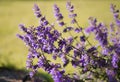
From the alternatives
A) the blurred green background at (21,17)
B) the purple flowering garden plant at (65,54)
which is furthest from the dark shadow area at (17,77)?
the purple flowering garden plant at (65,54)

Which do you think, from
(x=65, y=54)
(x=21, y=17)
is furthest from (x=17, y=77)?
(x=21, y=17)

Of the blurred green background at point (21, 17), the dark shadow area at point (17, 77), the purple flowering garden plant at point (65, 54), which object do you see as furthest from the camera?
the blurred green background at point (21, 17)

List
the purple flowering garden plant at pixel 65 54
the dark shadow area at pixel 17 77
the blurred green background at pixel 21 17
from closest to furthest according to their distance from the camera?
the purple flowering garden plant at pixel 65 54 → the dark shadow area at pixel 17 77 → the blurred green background at pixel 21 17

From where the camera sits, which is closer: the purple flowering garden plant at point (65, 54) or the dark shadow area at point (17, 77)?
the purple flowering garden plant at point (65, 54)

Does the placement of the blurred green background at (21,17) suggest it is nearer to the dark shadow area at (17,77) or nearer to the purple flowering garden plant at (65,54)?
the dark shadow area at (17,77)

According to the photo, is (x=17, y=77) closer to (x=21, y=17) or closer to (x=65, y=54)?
(x=65, y=54)

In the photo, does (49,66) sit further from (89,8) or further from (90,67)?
(89,8)

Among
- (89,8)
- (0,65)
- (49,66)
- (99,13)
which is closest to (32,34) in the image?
(49,66)

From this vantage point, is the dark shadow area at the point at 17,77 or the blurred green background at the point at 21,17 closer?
the dark shadow area at the point at 17,77

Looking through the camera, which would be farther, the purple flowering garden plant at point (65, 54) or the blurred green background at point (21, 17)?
the blurred green background at point (21, 17)

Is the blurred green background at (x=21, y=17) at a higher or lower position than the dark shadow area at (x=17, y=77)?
higher

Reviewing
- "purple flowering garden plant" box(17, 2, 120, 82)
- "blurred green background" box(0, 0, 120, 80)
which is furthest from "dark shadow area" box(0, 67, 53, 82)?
"purple flowering garden plant" box(17, 2, 120, 82)
